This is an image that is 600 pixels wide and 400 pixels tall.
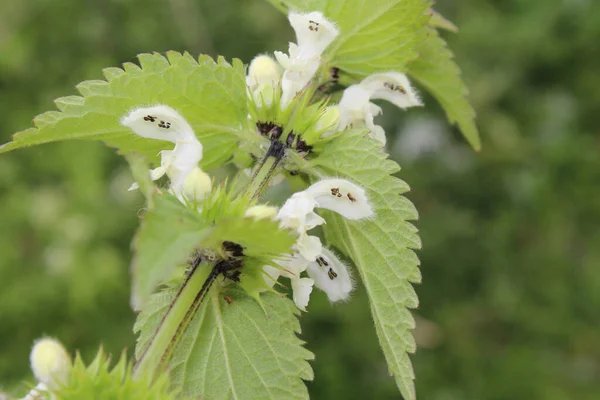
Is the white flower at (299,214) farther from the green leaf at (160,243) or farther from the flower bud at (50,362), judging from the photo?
the flower bud at (50,362)

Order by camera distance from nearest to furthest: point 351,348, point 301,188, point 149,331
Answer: point 149,331
point 301,188
point 351,348

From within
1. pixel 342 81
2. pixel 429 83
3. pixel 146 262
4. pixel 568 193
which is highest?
pixel 568 193

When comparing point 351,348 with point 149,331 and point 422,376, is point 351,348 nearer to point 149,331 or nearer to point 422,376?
point 422,376

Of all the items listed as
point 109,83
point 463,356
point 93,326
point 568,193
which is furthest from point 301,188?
point 568,193

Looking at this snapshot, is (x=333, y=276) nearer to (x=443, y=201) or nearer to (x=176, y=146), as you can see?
(x=176, y=146)

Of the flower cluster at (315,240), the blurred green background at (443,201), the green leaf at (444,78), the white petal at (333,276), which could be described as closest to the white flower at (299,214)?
the flower cluster at (315,240)

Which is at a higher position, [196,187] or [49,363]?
[196,187]

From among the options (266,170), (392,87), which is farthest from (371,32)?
(266,170)
